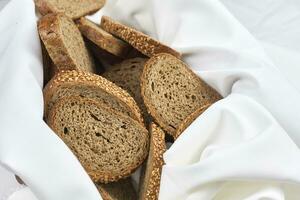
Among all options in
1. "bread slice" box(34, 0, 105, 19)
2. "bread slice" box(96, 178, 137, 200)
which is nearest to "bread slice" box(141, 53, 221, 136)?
"bread slice" box(96, 178, 137, 200)

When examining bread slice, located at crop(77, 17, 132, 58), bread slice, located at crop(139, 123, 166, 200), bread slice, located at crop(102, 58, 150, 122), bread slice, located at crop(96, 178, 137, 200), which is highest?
bread slice, located at crop(77, 17, 132, 58)

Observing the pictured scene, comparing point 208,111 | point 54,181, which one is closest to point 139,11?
point 208,111

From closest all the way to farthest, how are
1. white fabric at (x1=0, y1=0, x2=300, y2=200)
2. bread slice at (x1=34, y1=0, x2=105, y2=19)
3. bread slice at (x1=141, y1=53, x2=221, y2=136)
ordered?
white fabric at (x1=0, y1=0, x2=300, y2=200), bread slice at (x1=141, y1=53, x2=221, y2=136), bread slice at (x1=34, y1=0, x2=105, y2=19)

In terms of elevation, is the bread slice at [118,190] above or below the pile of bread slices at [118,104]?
below

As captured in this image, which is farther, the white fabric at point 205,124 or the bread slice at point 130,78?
the bread slice at point 130,78

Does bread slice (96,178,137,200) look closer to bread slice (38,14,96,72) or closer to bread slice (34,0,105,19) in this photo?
bread slice (38,14,96,72)

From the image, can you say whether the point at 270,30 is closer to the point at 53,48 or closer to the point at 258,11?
the point at 258,11

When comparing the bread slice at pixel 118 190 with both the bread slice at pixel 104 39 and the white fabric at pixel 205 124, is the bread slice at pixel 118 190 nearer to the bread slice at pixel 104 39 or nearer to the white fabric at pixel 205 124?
the white fabric at pixel 205 124

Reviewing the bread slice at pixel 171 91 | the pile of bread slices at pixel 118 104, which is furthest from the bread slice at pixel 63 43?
the bread slice at pixel 171 91
